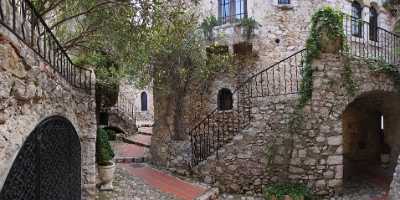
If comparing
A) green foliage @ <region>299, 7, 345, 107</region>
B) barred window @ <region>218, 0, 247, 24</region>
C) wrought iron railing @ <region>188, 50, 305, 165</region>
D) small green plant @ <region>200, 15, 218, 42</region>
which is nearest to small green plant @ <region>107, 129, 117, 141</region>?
wrought iron railing @ <region>188, 50, 305, 165</region>

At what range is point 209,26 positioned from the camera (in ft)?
40.7

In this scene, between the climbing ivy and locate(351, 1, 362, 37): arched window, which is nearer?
the climbing ivy

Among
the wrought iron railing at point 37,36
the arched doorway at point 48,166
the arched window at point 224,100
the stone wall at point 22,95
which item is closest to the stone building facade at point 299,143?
the arched window at point 224,100

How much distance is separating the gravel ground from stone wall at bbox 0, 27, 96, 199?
110 inches

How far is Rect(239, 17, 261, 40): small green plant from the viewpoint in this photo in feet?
39.5

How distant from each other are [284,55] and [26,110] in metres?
10.4

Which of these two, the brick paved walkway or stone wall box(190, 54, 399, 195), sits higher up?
stone wall box(190, 54, 399, 195)

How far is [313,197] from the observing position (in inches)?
337

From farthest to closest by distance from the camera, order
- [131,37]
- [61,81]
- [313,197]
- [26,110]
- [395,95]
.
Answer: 1. [395,95]
2. [313,197]
3. [131,37]
4. [61,81]
5. [26,110]

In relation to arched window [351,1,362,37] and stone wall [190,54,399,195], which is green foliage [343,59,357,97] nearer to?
stone wall [190,54,399,195]

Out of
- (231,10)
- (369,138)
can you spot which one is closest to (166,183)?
(231,10)

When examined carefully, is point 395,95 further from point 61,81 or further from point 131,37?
point 61,81

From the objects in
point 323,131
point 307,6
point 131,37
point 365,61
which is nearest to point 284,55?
point 307,6

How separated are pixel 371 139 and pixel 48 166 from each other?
1179 cm
